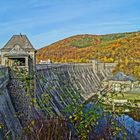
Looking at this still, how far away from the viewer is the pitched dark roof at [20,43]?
27.7 meters

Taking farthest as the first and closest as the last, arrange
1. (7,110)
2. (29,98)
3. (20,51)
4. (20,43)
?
(20,43) < (20,51) < (7,110) < (29,98)

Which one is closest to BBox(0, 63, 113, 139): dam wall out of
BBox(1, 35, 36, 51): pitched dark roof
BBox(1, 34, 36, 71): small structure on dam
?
BBox(1, 34, 36, 71): small structure on dam

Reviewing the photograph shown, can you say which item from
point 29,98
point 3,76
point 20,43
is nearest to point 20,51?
point 20,43

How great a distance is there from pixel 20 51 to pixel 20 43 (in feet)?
4.65

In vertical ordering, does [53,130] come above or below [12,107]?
above

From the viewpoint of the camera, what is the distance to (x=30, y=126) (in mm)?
6875

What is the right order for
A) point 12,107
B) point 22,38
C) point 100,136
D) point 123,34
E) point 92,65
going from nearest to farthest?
point 100,136 → point 12,107 → point 22,38 → point 92,65 → point 123,34

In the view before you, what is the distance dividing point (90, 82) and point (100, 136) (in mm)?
62495

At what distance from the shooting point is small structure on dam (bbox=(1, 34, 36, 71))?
26.6 m

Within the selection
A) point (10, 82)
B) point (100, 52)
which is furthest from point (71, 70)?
point (100, 52)

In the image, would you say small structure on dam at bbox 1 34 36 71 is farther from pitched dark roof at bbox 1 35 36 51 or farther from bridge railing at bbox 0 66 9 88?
bridge railing at bbox 0 66 9 88

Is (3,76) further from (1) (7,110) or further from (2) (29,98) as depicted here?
(2) (29,98)

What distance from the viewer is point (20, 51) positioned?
88.0 feet

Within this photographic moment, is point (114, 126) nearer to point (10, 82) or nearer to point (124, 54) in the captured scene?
point (10, 82)
